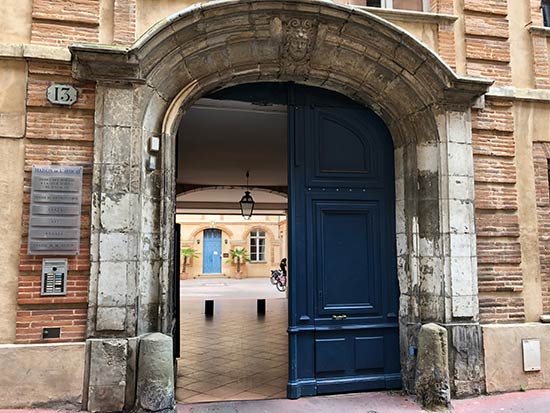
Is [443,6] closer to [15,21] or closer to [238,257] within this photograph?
[15,21]

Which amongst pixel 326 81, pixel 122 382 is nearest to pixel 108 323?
pixel 122 382

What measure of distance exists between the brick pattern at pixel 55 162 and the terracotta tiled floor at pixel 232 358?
163 cm

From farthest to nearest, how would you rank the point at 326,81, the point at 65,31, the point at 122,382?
1. the point at 326,81
2. the point at 65,31
3. the point at 122,382

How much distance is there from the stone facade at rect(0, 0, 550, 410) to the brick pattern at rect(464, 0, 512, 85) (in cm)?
2

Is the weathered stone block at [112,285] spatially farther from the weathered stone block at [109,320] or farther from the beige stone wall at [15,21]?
the beige stone wall at [15,21]

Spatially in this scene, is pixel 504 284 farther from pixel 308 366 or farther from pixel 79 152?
pixel 79 152

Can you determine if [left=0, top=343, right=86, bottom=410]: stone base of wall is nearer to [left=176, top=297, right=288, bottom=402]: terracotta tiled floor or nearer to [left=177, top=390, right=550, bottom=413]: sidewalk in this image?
[left=177, top=390, right=550, bottom=413]: sidewalk

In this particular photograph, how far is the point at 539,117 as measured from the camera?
567 cm

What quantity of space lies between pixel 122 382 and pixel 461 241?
3.89 meters

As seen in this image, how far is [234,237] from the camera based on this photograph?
33.4 meters

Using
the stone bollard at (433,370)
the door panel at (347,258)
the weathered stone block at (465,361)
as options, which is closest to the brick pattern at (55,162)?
the door panel at (347,258)

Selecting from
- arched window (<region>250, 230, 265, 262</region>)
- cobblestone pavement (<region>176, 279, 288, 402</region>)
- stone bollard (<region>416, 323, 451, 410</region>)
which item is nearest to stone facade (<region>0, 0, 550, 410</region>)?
stone bollard (<region>416, 323, 451, 410</region>)

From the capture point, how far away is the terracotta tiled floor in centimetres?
534

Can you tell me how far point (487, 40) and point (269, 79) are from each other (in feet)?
9.07
